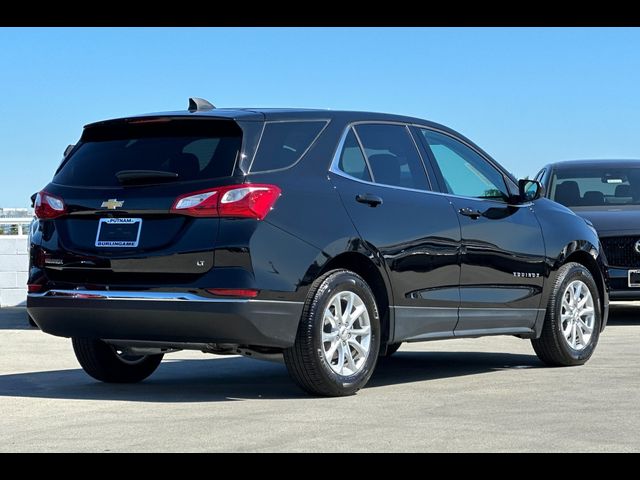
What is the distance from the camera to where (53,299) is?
8508 mm

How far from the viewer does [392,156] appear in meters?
9.20

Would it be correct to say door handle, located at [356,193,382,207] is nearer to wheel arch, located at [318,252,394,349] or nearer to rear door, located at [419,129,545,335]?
wheel arch, located at [318,252,394,349]

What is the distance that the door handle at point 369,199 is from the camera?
8617mm

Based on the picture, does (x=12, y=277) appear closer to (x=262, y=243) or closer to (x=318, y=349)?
(x=318, y=349)

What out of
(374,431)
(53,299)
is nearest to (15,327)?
(53,299)

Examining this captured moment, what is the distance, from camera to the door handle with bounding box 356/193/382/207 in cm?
Result: 862

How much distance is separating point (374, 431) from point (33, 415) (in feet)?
6.82

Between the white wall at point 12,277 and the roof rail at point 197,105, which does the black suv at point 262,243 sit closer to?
the roof rail at point 197,105

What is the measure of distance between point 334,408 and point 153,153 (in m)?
1.92

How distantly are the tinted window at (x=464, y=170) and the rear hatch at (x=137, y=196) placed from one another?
189 centimetres

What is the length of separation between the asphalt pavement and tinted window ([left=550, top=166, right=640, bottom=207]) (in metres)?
4.53

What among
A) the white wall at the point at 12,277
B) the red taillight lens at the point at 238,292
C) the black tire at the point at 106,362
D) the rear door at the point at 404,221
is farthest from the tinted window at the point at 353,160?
the white wall at the point at 12,277
